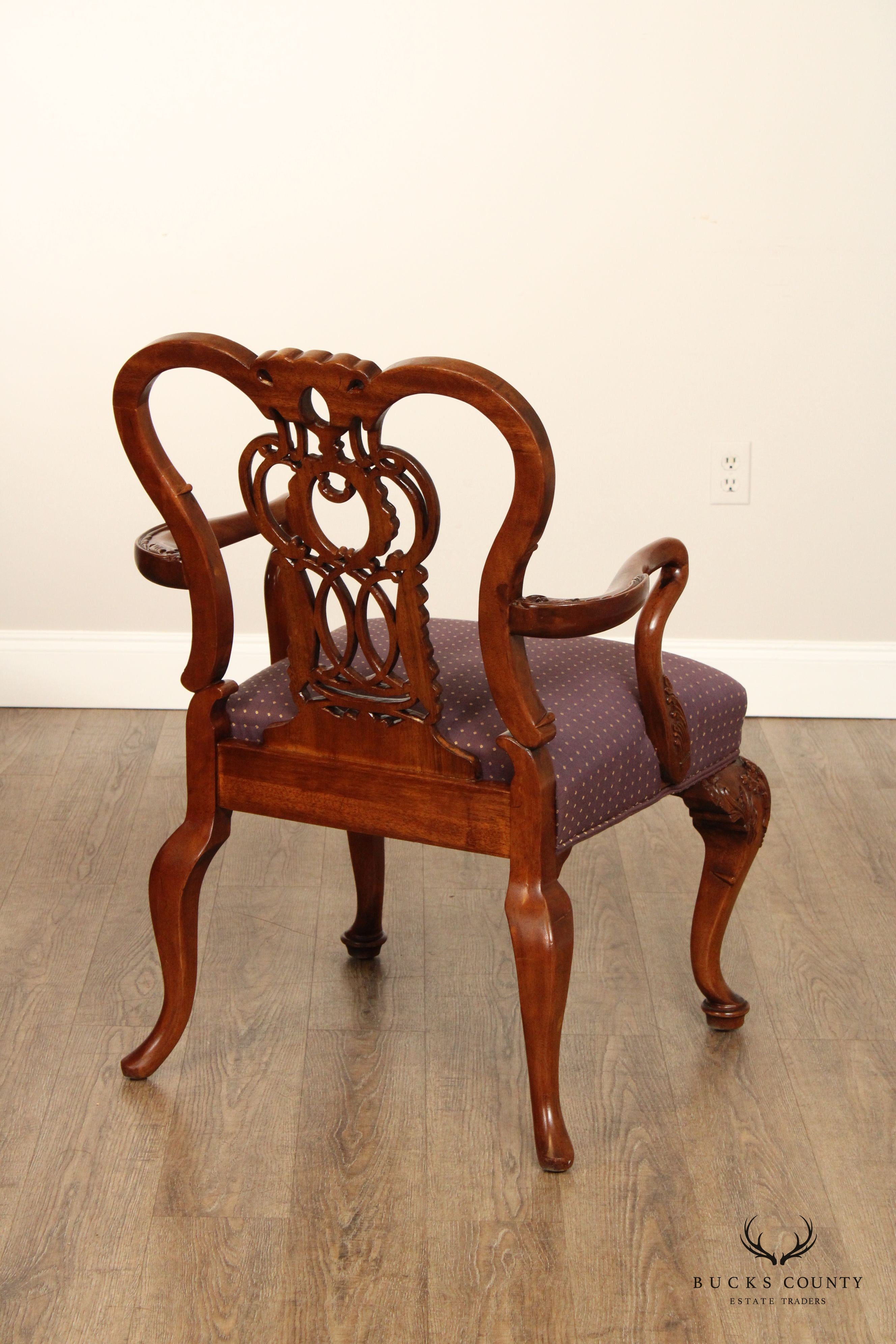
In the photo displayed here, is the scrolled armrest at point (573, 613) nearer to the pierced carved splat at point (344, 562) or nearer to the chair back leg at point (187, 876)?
the pierced carved splat at point (344, 562)

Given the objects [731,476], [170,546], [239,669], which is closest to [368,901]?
[170,546]

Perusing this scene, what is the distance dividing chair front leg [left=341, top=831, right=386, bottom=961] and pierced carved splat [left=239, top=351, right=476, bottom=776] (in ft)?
1.47

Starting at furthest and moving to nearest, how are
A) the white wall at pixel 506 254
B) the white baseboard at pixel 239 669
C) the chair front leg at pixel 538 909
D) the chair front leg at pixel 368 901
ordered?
1. the white baseboard at pixel 239 669
2. the white wall at pixel 506 254
3. the chair front leg at pixel 368 901
4. the chair front leg at pixel 538 909

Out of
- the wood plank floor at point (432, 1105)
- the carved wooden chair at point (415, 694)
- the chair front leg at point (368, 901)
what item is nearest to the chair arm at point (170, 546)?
the carved wooden chair at point (415, 694)

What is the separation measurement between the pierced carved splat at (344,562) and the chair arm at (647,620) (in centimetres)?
12

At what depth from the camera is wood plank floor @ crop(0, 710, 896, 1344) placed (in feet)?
4.61

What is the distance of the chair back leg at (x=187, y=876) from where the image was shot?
1.63 m

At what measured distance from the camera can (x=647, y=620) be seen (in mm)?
1534

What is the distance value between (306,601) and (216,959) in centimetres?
75

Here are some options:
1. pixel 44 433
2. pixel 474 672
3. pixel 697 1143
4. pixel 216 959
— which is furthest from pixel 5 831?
pixel 697 1143

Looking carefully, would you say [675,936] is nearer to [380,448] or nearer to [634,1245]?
[634,1245]

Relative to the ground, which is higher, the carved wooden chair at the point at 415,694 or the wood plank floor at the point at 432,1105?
the carved wooden chair at the point at 415,694

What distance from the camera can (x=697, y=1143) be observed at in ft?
5.38

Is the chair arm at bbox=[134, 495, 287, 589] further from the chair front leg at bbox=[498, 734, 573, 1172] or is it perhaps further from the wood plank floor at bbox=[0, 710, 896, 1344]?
the wood plank floor at bbox=[0, 710, 896, 1344]
